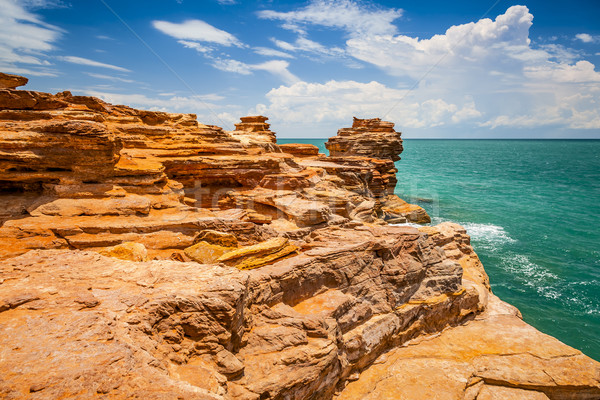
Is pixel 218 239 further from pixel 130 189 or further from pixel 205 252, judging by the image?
pixel 130 189

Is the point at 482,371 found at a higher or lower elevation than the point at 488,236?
higher

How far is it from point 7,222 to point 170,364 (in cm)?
923

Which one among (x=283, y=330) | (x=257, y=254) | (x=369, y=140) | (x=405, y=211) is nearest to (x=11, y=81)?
(x=257, y=254)

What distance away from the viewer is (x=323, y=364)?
810 cm

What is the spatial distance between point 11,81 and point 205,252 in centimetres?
1241

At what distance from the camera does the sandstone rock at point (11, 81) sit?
1423 centimetres

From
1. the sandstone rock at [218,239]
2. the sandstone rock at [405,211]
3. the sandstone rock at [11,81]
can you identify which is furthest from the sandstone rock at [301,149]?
the sandstone rock at [218,239]

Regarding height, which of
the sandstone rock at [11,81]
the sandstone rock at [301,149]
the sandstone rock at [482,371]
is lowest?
the sandstone rock at [482,371]

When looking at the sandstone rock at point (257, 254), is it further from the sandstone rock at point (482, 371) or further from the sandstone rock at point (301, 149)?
the sandstone rock at point (301, 149)

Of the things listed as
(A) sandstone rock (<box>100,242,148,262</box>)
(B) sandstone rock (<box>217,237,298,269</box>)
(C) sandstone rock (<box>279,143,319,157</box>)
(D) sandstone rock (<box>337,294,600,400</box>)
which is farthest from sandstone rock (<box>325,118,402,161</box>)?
(A) sandstone rock (<box>100,242,148,262</box>)

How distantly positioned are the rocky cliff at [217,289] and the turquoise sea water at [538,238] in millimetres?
8231

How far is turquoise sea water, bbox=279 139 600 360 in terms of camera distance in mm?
20844

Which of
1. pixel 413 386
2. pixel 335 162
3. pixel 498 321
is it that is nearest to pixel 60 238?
pixel 413 386

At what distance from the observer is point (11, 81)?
14.4m
